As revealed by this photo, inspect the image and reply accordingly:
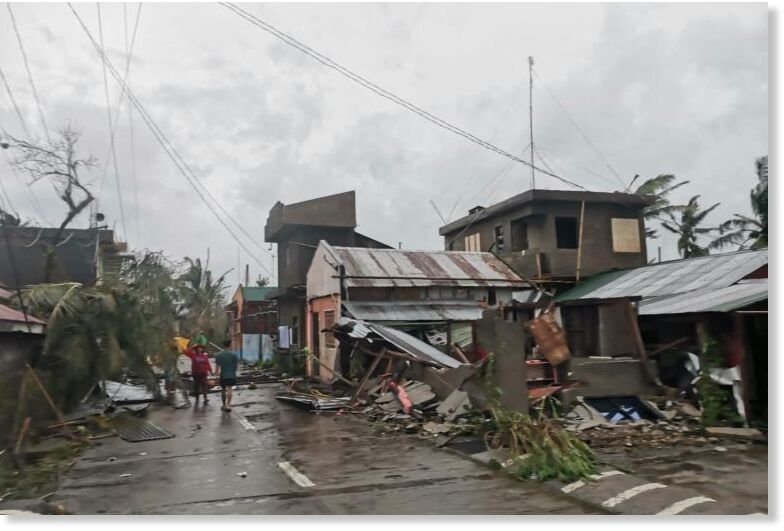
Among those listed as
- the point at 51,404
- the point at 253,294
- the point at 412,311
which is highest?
the point at 253,294

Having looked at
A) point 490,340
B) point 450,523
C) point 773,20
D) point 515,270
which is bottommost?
point 450,523

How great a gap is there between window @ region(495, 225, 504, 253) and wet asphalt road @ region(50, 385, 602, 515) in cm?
1243

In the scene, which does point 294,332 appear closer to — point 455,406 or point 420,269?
point 420,269

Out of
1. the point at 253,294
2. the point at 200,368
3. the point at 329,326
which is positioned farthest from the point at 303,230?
the point at 253,294

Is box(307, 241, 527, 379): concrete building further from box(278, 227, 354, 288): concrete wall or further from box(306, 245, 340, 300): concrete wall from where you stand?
box(278, 227, 354, 288): concrete wall

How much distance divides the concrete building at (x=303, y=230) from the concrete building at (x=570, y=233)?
584cm

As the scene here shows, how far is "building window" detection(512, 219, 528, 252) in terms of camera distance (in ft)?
67.4

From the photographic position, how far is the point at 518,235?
2064 centimetres

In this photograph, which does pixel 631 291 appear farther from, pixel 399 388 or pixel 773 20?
pixel 773 20

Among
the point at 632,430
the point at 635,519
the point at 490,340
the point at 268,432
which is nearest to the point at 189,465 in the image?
the point at 268,432

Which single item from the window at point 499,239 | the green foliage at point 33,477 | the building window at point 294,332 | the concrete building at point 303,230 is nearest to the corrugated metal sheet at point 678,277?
the window at point 499,239

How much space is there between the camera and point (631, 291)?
14312 mm

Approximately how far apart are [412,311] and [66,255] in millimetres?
8777

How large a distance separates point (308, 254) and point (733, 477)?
17.8m
